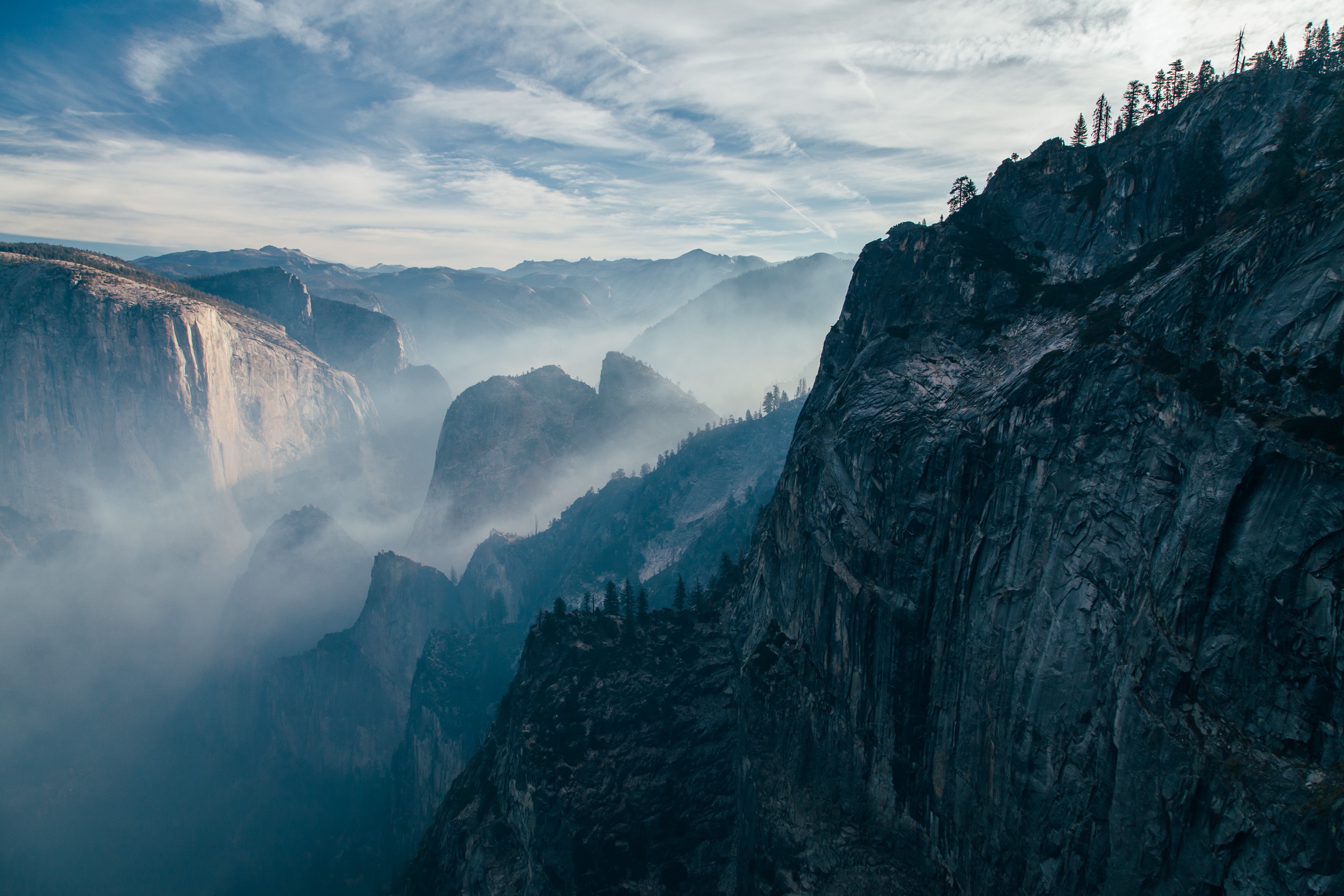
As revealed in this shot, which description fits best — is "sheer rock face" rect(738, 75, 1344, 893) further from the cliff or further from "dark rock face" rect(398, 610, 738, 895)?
"dark rock face" rect(398, 610, 738, 895)

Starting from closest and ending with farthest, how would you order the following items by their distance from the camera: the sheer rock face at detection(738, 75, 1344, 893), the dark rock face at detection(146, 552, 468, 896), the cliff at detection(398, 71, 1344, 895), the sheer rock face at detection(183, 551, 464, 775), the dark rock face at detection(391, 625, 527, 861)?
the sheer rock face at detection(738, 75, 1344, 893)
the cliff at detection(398, 71, 1344, 895)
the dark rock face at detection(391, 625, 527, 861)
the dark rock face at detection(146, 552, 468, 896)
the sheer rock face at detection(183, 551, 464, 775)

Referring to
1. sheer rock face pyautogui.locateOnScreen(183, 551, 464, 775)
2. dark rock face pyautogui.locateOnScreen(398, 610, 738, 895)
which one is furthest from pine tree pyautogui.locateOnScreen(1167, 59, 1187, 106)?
sheer rock face pyautogui.locateOnScreen(183, 551, 464, 775)

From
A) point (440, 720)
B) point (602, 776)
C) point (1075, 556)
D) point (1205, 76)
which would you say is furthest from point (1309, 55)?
point (440, 720)

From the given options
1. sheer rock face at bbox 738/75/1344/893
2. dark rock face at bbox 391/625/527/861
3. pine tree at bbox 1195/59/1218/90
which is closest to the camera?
sheer rock face at bbox 738/75/1344/893

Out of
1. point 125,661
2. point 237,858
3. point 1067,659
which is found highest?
point 1067,659

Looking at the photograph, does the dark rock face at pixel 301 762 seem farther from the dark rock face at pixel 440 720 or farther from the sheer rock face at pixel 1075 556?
the sheer rock face at pixel 1075 556

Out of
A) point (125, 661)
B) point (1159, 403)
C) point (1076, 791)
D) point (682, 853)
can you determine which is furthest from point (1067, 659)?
point (125, 661)

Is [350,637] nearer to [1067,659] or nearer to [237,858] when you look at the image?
[237,858]
